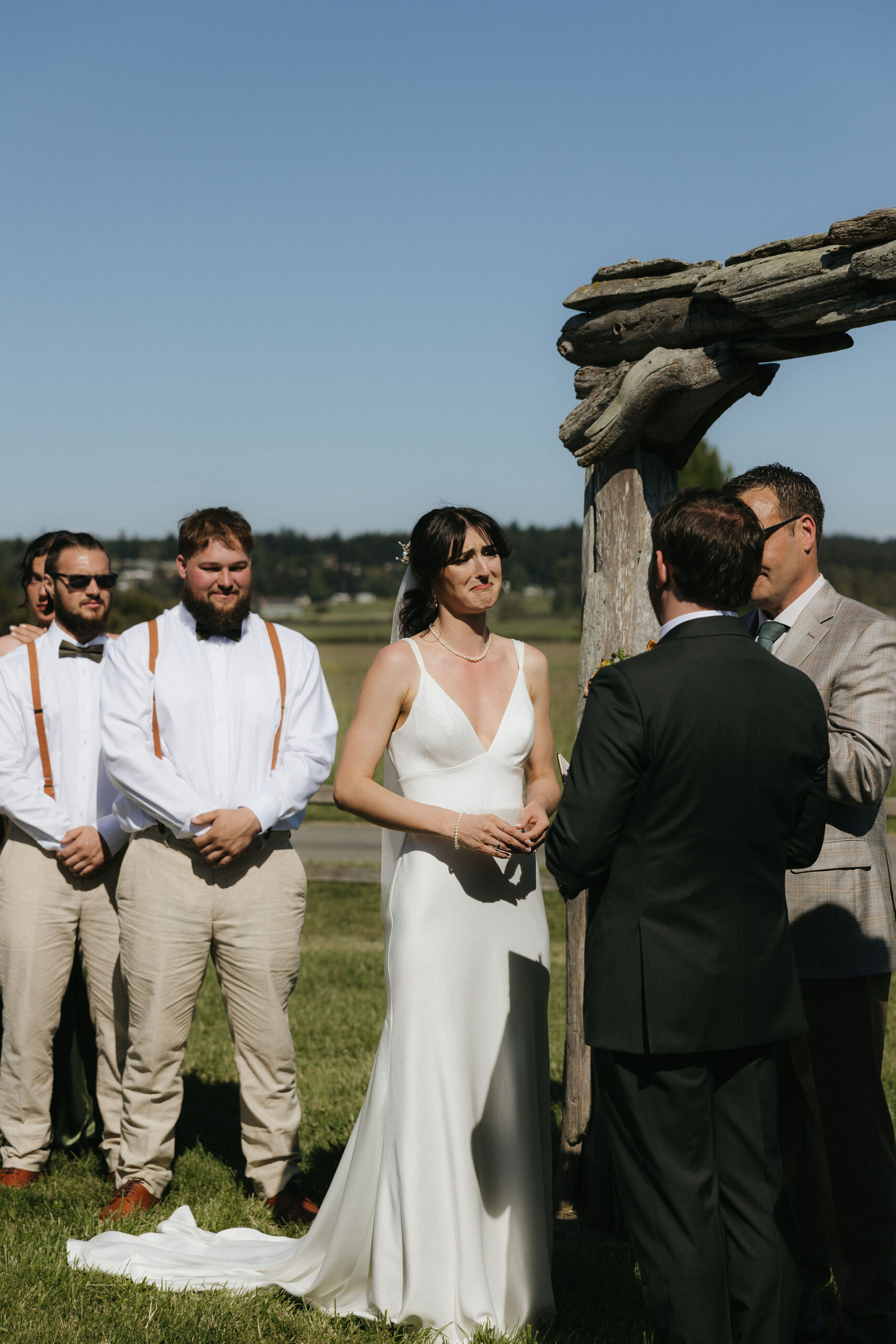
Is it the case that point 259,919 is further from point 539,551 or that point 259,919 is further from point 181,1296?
point 539,551

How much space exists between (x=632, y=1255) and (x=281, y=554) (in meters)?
75.6

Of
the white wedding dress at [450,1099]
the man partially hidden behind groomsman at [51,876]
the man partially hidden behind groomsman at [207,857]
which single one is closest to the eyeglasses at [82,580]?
the man partially hidden behind groomsman at [51,876]

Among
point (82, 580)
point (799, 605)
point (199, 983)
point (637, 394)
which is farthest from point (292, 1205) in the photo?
point (637, 394)

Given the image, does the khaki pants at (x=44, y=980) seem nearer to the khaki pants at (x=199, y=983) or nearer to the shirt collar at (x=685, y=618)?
the khaki pants at (x=199, y=983)

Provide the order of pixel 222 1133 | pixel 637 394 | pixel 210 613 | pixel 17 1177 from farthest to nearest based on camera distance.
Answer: pixel 222 1133, pixel 17 1177, pixel 210 613, pixel 637 394

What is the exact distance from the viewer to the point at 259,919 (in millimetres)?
4875

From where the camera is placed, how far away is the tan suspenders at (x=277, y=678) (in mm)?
4910

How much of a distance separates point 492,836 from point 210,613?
6.15 ft

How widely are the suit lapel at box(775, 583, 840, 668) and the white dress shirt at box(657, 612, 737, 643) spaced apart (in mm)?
813

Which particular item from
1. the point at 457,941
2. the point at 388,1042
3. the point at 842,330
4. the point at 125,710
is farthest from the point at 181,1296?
the point at 842,330

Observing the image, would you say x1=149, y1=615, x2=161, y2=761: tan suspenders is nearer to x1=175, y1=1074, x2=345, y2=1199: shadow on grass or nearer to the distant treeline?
x1=175, y1=1074, x2=345, y2=1199: shadow on grass

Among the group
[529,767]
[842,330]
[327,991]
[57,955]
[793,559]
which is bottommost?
[327,991]

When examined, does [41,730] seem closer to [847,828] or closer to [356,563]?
[847,828]

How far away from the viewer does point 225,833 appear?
4.67 m
